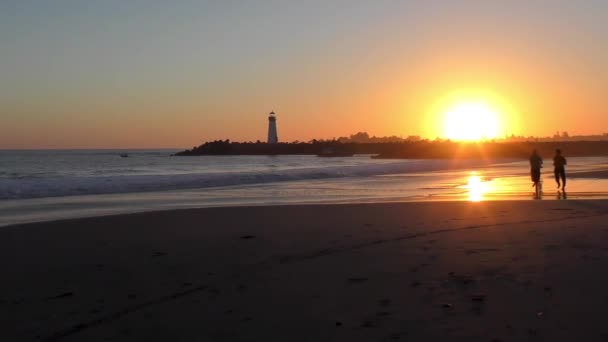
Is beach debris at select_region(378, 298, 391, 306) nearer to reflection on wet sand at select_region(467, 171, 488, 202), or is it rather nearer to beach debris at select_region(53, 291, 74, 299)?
beach debris at select_region(53, 291, 74, 299)

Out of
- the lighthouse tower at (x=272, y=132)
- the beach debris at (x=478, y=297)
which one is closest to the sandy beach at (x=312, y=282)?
the beach debris at (x=478, y=297)

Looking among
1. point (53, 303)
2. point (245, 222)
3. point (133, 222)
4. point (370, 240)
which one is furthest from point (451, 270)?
point (133, 222)

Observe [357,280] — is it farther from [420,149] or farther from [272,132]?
[272,132]

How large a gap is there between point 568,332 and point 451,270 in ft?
7.37

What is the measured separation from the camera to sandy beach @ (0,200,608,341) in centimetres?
524

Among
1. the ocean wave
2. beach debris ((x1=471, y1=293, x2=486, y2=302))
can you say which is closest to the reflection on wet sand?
the ocean wave

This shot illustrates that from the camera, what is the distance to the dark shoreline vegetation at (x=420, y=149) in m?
98.8

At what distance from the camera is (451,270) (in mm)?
7086

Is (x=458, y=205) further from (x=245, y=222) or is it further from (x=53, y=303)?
(x=53, y=303)

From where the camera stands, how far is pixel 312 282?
22.2 ft

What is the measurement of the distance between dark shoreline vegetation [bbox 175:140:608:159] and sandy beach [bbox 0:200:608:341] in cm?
8172

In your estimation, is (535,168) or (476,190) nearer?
(535,168)

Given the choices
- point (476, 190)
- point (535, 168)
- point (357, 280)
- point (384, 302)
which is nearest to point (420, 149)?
point (476, 190)

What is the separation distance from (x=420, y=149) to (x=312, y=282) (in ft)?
314
